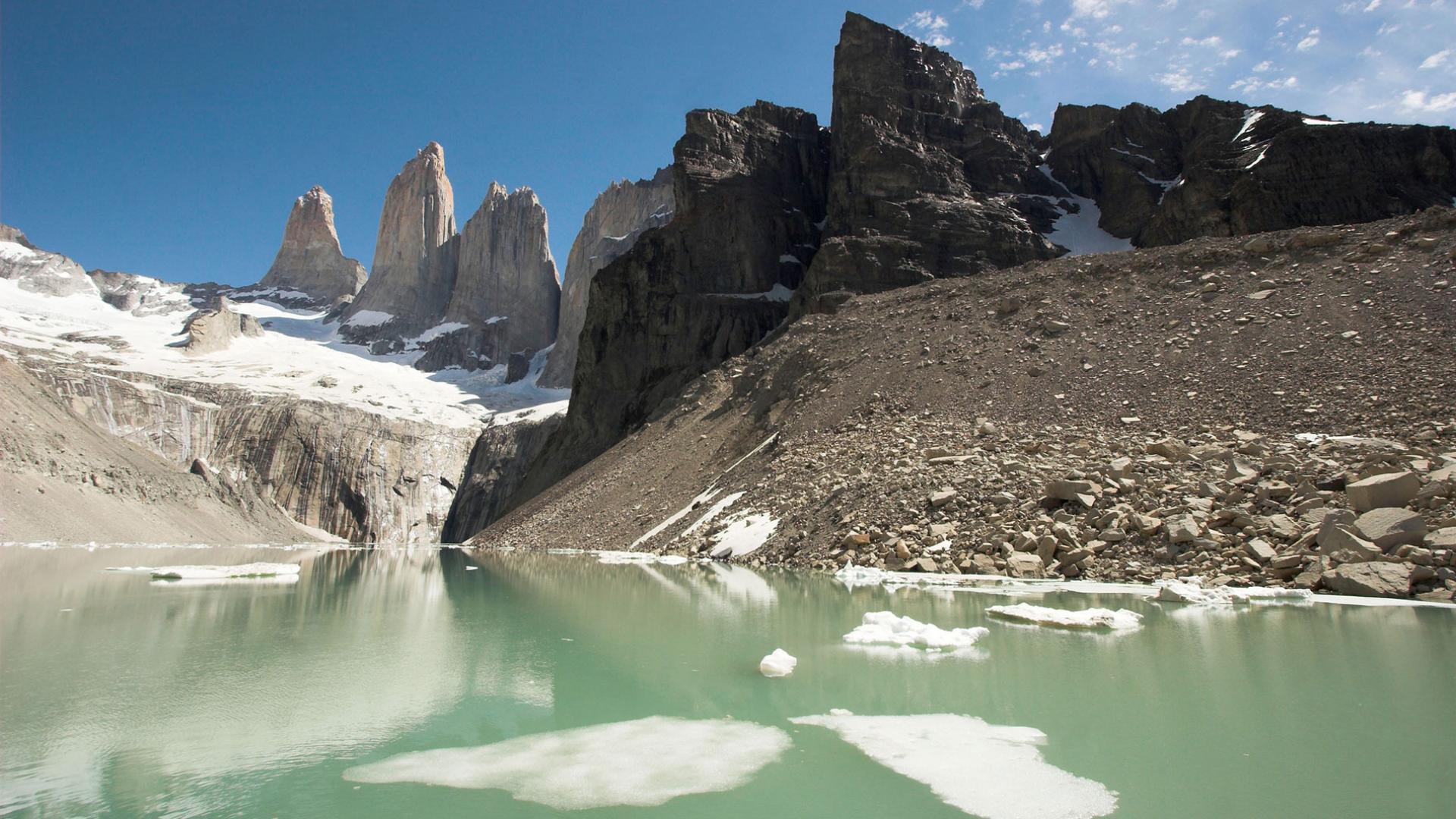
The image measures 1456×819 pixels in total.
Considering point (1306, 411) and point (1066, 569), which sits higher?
point (1306, 411)

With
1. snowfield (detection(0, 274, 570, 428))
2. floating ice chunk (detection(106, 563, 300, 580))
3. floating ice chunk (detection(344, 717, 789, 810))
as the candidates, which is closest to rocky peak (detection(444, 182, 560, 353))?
snowfield (detection(0, 274, 570, 428))

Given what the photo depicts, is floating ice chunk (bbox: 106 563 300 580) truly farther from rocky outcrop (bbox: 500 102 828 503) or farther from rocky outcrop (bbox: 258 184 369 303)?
rocky outcrop (bbox: 258 184 369 303)

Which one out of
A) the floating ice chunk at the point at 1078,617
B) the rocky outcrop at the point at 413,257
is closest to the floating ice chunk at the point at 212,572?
the floating ice chunk at the point at 1078,617

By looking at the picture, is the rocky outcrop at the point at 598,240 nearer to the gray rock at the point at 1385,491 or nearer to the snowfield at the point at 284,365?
the snowfield at the point at 284,365

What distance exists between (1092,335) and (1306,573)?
56.7 ft

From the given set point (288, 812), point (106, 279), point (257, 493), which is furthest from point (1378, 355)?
point (106, 279)

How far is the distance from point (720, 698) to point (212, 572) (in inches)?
766

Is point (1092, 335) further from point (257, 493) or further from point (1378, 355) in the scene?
point (257, 493)

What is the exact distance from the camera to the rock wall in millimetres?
72438

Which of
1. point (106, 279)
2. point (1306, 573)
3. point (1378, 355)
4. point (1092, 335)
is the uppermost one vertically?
point (106, 279)

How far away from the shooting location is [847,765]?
5.33m

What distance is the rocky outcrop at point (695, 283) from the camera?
53688 millimetres

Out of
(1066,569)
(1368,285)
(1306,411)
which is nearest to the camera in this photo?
(1066,569)

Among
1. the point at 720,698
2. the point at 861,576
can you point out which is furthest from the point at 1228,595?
the point at 720,698
